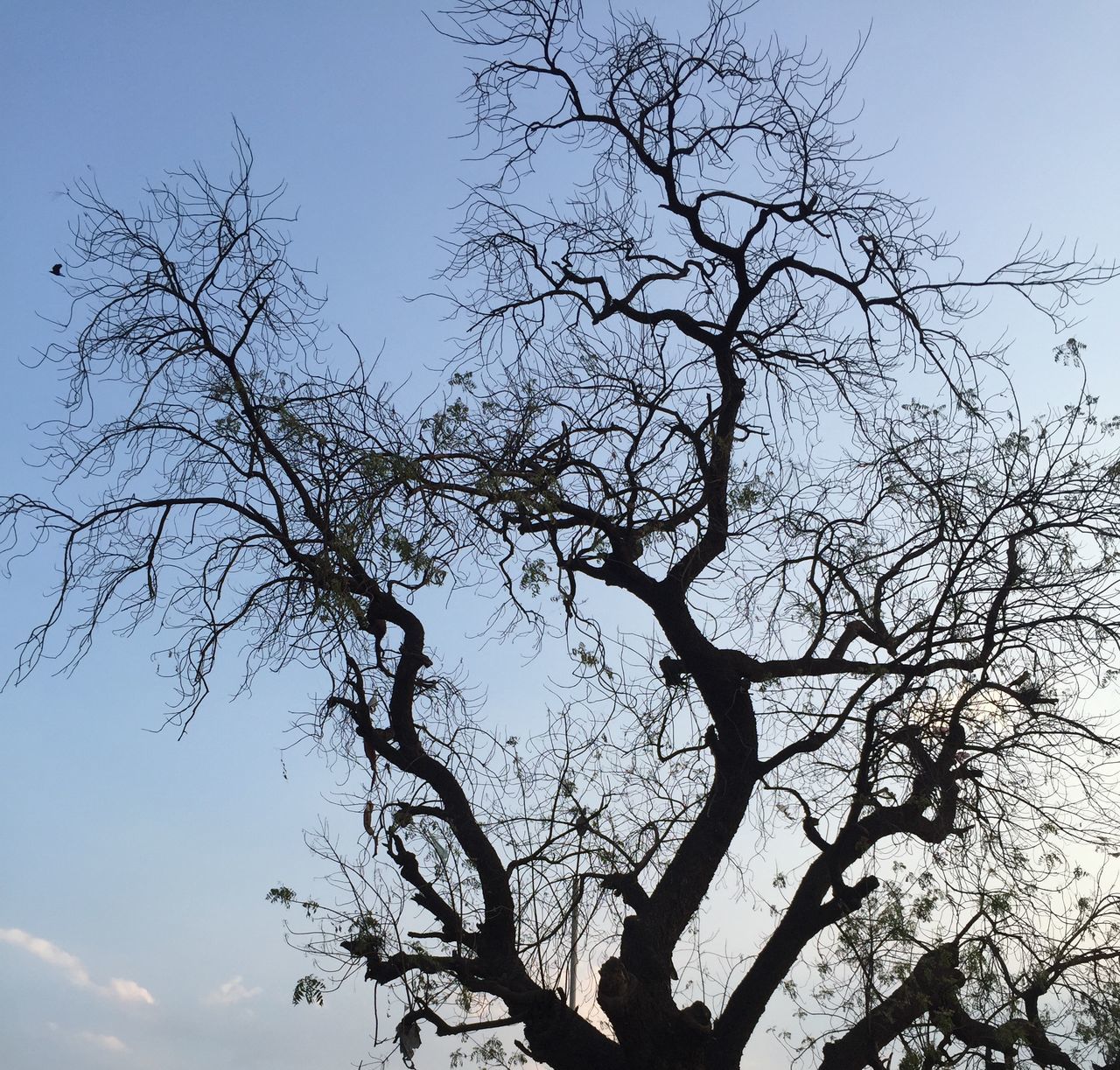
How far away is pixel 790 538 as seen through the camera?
22.6 ft

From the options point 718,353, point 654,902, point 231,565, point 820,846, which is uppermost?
point 718,353

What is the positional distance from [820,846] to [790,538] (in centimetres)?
178

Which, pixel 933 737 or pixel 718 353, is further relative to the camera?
pixel 718 353

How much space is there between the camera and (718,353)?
6.89 meters

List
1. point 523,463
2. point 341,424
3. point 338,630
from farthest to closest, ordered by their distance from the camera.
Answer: point 523,463, point 341,424, point 338,630

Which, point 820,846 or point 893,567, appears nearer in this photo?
point 820,846

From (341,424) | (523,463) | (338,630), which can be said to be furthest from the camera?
(523,463)

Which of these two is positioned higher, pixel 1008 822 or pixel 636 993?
pixel 1008 822

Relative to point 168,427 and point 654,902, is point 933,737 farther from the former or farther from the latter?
point 168,427

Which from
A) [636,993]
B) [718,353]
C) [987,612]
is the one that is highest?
[718,353]

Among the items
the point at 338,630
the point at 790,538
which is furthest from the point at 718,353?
the point at 338,630

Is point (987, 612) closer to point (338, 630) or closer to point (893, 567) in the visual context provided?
point (893, 567)

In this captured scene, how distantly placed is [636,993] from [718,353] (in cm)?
352

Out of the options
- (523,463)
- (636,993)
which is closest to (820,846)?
(636,993)
